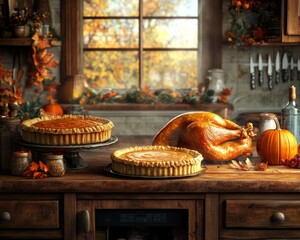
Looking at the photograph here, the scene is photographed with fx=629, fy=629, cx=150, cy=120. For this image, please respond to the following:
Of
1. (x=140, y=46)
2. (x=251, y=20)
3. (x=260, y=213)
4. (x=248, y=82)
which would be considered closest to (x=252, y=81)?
(x=248, y=82)

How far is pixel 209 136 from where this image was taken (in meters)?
2.81

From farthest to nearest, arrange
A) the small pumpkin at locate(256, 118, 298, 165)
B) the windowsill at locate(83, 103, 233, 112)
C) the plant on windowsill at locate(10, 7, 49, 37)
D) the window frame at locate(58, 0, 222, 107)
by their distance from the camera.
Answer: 1. the window frame at locate(58, 0, 222, 107)
2. the windowsill at locate(83, 103, 233, 112)
3. the plant on windowsill at locate(10, 7, 49, 37)
4. the small pumpkin at locate(256, 118, 298, 165)

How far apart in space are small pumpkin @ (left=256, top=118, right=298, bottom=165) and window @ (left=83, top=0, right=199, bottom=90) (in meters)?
3.64

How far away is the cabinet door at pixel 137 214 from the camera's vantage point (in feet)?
8.46

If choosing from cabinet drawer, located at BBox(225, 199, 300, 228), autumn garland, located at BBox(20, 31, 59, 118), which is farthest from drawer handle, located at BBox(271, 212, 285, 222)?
autumn garland, located at BBox(20, 31, 59, 118)

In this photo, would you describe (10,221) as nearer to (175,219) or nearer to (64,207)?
(64,207)

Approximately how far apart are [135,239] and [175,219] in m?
0.19

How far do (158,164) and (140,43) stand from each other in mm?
4024

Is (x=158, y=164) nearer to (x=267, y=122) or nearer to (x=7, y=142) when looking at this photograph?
(x=7, y=142)

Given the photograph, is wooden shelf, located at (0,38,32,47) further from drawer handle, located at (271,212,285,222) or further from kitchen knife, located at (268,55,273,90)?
drawer handle, located at (271,212,285,222)

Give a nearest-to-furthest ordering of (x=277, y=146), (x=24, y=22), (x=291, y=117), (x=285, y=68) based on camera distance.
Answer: (x=277, y=146), (x=291, y=117), (x=24, y=22), (x=285, y=68)

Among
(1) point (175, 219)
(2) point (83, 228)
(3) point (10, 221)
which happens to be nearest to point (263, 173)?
(1) point (175, 219)

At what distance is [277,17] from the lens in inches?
243

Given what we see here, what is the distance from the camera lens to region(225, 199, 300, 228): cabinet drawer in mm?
2584
